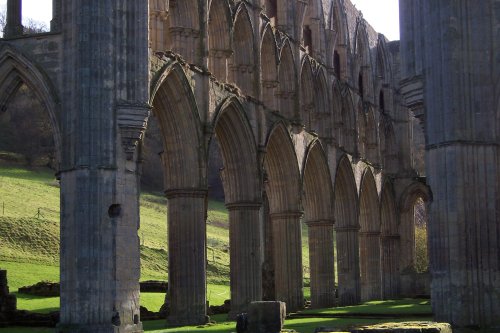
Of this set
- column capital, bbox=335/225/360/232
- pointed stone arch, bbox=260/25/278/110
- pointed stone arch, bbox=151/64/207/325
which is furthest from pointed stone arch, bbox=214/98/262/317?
column capital, bbox=335/225/360/232

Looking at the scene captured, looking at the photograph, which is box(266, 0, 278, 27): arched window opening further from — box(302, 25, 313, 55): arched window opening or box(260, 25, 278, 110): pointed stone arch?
box(302, 25, 313, 55): arched window opening

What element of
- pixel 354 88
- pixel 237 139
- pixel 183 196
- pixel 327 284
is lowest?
pixel 327 284

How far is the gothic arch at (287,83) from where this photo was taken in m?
34.0

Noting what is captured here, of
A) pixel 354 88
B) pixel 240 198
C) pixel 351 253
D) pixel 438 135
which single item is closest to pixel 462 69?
pixel 438 135

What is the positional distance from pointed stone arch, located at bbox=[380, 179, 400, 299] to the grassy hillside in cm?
754

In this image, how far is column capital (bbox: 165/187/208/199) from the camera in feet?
83.3

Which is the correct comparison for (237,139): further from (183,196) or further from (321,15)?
(321,15)

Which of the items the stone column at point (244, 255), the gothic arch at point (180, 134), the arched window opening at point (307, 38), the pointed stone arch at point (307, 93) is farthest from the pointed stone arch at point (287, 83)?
the gothic arch at point (180, 134)

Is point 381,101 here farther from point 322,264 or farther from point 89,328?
point 89,328

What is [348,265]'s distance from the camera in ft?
128

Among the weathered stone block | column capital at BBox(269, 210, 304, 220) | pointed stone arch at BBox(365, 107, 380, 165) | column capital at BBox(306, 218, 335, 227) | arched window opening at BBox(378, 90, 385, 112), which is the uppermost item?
arched window opening at BBox(378, 90, 385, 112)

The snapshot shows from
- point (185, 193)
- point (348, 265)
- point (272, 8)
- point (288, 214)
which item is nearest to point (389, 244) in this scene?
point (348, 265)

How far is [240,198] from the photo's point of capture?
29.2 meters

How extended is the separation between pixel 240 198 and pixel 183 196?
13.5 feet
